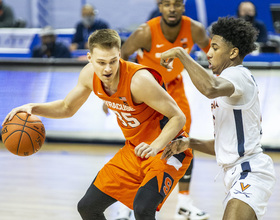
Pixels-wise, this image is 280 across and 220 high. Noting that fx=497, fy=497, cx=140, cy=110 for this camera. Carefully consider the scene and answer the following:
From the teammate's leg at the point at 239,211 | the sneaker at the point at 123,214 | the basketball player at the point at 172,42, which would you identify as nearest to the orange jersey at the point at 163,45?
the basketball player at the point at 172,42

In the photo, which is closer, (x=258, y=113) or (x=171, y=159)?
(x=258, y=113)

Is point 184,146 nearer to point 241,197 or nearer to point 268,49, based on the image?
point 241,197

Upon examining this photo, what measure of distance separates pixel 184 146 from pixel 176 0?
184 centimetres

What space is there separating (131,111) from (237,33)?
0.87 m

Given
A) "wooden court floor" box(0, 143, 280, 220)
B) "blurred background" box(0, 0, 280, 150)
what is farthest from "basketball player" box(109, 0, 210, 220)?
"blurred background" box(0, 0, 280, 150)

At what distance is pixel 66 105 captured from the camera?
368 cm

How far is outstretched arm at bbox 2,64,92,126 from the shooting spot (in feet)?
11.8

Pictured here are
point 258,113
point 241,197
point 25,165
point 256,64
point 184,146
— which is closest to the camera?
point 241,197

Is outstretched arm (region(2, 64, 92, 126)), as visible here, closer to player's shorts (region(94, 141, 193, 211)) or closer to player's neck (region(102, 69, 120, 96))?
player's neck (region(102, 69, 120, 96))

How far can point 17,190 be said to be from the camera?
215 inches

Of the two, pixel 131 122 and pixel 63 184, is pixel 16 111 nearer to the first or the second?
pixel 131 122

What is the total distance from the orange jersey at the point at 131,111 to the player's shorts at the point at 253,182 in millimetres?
610

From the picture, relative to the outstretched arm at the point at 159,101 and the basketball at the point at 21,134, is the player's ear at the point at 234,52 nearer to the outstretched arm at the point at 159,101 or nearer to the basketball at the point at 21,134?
the outstretched arm at the point at 159,101

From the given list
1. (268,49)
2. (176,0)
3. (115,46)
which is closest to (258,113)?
(115,46)
